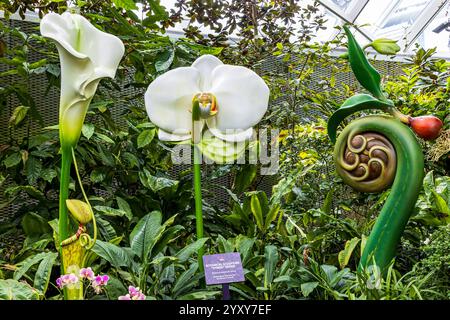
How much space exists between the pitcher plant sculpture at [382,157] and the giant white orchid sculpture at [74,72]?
75 cm

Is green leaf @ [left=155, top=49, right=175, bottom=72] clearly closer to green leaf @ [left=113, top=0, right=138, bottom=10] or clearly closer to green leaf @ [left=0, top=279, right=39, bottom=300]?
green leaf @ [left=113, top=0, right=138, bottom=10]

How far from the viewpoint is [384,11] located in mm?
4922

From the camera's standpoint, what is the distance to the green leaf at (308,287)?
4.59 ft

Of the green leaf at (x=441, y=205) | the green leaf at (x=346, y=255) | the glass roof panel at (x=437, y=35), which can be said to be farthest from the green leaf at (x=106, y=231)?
the glass roof panel at (x=437, y=35)

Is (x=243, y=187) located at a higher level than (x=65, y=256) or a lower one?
higher

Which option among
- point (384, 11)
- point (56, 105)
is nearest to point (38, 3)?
point (56, 105)

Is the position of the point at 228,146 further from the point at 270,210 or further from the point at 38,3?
the point at 38,3

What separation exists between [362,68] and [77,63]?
86 centimetres

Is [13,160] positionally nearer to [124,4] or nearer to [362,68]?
[124,4]

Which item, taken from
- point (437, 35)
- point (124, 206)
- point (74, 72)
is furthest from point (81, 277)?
point (437, 35)

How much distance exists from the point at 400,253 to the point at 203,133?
39.2 inches

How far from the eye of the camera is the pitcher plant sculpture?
5.00 feet

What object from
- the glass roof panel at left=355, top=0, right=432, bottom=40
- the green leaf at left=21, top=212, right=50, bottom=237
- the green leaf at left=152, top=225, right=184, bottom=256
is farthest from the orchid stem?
the glass roof panel at left=355, top=0, right=432, bottom=40

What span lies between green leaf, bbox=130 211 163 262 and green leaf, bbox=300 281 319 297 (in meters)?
0.44
